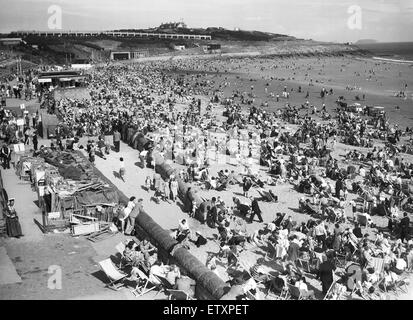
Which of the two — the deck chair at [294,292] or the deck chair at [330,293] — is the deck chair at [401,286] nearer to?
the deck chair at [330,293]

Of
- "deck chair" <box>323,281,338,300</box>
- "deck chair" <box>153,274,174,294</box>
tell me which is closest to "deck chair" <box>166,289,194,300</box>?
"deck chair" <box>153,274,174,294</box>

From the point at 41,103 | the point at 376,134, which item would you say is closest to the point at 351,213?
the point at 376,134

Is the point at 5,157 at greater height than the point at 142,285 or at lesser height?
greater

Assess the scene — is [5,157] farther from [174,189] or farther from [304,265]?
[304,265]

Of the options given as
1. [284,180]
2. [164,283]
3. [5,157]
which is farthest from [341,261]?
[5,157]

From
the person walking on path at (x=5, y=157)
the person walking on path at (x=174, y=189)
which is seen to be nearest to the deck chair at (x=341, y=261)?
the person walking on path at (x=174, y=189)

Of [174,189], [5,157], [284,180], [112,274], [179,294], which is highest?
[5,157]

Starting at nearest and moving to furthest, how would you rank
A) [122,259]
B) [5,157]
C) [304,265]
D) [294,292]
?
[294,292], [122,259], [304,265], [5,157]
